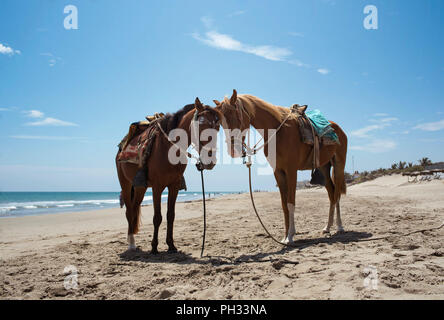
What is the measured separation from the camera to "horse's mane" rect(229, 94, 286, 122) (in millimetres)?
4266

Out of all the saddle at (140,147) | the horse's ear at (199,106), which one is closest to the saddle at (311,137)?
the horse's ear at (199,106)

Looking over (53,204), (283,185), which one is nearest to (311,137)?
(283,185)

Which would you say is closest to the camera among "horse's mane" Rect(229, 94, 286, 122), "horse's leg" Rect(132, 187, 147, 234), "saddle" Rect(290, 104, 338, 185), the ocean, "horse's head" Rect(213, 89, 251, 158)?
"horse's head" Rect(213, 89, 251, 158)

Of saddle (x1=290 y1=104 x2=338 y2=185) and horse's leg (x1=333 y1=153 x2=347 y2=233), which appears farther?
horse's leg (x1=333 y1=153 x2=347 y2=233)

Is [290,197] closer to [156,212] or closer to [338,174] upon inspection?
[338,174]

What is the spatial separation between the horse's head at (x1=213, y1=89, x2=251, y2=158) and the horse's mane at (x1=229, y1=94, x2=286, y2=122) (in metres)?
0.13

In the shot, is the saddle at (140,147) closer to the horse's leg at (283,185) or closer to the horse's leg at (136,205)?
the horse's leg at (136,205)

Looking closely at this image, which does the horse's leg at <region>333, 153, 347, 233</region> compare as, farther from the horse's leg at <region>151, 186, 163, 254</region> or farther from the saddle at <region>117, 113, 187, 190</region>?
the horse's leg at <region>151, 186, 163, 254</region>

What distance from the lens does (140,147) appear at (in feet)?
15.4

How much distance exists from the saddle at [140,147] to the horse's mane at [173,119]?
0.17 metres

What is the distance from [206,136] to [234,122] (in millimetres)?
503

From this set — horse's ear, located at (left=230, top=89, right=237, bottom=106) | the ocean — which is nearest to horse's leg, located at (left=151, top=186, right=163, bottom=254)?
horse's ear, located at (left=230, top=89, right=237, bottom=106)

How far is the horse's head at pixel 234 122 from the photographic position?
3.86 meters

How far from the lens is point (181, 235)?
20.0 ft
